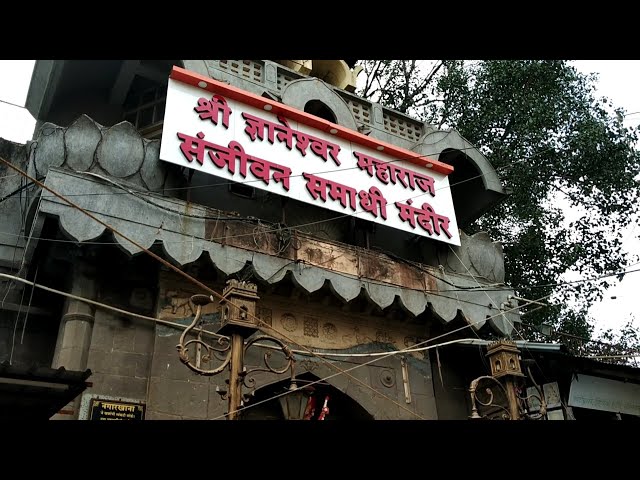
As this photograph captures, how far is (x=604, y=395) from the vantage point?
12.1m

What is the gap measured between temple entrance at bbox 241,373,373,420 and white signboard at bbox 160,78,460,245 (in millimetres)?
3333

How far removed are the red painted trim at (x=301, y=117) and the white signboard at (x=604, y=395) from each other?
5271 millimetres

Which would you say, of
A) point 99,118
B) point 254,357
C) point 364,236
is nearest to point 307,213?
point 364,236

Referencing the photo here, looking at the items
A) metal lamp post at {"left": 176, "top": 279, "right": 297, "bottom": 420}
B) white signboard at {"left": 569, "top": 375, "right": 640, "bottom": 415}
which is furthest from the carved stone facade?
white signboard at {"left": 569, "top": 375, "right": 640, "bottom": 415}

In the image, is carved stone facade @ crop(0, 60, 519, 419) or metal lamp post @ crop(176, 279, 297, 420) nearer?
metal lamp post @ crop(176, 279, 297, 420)

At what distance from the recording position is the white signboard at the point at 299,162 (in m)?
10.4

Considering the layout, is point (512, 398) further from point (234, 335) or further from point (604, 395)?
point (604, 395)

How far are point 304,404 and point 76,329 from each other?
4229 mm

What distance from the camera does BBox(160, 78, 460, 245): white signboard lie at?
34.1 feet

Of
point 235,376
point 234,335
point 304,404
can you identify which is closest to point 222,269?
point 304,404

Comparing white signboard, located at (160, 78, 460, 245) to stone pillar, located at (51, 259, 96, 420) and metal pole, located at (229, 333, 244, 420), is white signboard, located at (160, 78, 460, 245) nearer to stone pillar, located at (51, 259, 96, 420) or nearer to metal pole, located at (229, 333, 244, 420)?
stone pillar, located at (51, 259, 96, 420)

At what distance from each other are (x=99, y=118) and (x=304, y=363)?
7260 millimetres
